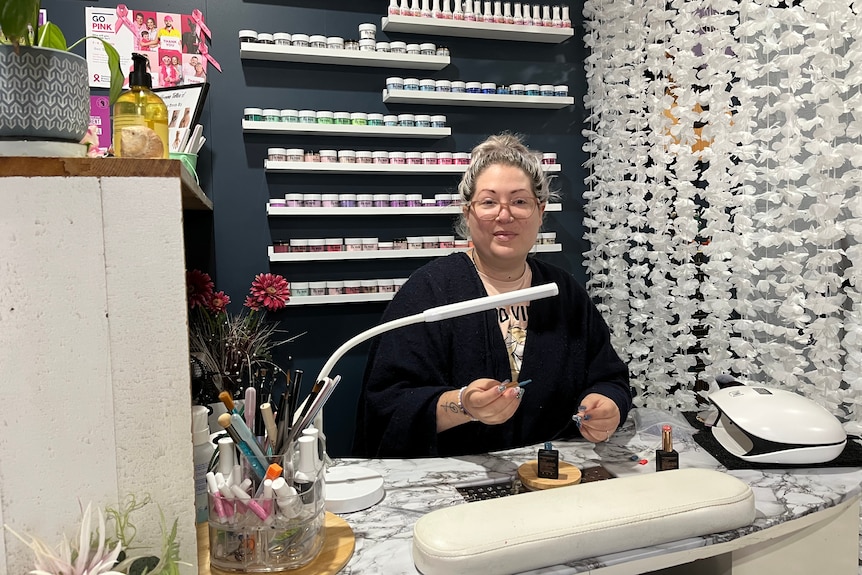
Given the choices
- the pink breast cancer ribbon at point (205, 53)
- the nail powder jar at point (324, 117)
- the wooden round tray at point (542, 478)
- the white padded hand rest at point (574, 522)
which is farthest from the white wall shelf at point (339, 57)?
the white padded hand rest at point (574, 522)

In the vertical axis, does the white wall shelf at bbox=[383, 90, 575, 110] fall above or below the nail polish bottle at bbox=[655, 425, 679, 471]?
above

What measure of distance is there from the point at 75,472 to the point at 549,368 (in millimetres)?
1298

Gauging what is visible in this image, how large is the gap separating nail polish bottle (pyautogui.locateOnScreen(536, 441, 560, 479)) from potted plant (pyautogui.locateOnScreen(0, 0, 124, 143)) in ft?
3.37

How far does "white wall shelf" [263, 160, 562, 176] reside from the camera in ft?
8.85

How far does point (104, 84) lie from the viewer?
102 inches

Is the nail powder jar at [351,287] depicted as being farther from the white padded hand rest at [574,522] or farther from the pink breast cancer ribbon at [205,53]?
the white padded hand rest at [574,522]

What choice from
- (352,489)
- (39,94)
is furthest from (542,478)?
(39,94)

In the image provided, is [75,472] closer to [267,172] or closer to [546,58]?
[267,172]

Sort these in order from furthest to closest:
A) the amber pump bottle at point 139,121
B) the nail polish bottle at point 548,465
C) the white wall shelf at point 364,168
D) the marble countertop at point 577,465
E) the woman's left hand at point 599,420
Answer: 1. the white wall shelf at point 364,168
2. the woman's left hand at point 599,420
3. the nail polish bottle at point 548,465
4. the marble countertop at point 577,465
5. the amber pump bottle at point 139,121

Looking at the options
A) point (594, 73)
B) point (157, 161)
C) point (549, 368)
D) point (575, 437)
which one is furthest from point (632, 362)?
point (157, 161)

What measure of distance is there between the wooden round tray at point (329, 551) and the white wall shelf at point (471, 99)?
216cm

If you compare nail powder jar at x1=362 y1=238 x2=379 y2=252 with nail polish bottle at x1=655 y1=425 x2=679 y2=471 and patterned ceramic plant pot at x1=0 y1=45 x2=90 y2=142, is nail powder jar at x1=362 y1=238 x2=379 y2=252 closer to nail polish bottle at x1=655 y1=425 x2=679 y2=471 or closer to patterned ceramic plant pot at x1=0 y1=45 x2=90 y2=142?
nail polish bottle at x1=655 y1=425 x2=679 y2=471

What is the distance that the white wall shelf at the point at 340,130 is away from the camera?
2.65 metres

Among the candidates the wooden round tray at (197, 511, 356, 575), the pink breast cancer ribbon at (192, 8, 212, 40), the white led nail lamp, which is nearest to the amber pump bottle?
the white led nail lamp
